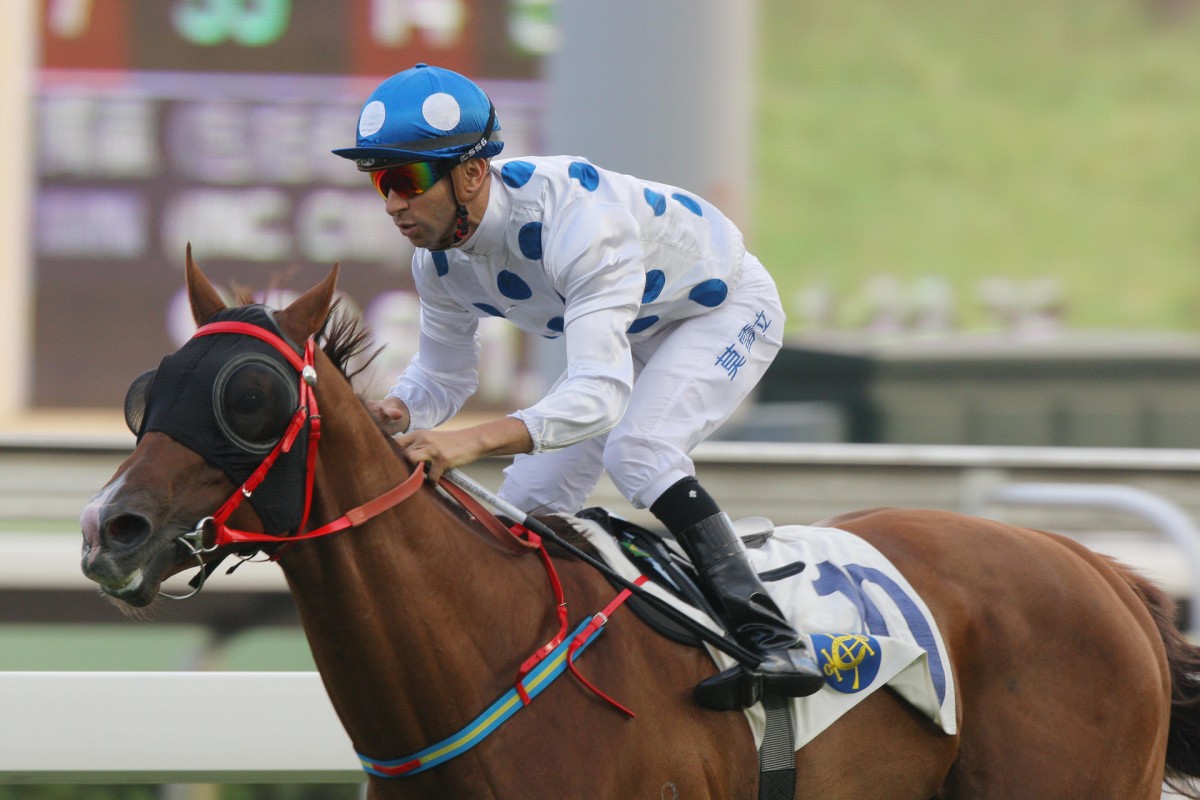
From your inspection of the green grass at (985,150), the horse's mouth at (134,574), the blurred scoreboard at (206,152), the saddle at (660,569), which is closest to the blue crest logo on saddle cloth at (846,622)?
the saddle at (660,569)

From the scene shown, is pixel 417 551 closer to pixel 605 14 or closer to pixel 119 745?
pixel 119 745

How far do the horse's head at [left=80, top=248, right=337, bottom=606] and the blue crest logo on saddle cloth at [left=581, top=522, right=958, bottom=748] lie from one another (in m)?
0.69

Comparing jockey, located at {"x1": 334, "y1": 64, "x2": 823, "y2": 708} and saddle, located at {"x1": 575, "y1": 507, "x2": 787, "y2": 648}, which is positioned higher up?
jockey, located at {"x1": 334, "y1": 64, "x2": 823, "y2": 708}

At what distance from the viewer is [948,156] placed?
25281mm

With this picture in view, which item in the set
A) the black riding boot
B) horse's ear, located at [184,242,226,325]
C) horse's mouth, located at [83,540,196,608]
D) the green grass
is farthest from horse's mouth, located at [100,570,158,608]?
the green grass

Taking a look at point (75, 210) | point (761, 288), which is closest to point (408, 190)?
point (761, 288)

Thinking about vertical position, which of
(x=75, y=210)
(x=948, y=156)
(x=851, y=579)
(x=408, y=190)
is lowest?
(x=948, y=156)

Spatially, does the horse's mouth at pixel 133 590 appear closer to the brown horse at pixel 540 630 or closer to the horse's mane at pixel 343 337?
the brown horse at pixel 540 630

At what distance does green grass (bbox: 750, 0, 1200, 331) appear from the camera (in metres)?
23.0

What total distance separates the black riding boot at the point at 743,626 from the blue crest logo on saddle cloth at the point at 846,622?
0.05m

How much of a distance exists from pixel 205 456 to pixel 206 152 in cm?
718

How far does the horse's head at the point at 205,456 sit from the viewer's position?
2.02 m

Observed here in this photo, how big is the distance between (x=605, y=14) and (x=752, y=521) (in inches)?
134

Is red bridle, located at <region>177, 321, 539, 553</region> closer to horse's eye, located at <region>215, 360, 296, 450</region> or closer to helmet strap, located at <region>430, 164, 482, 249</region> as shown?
horse's eye, located at <region>215, 360, 296, 450</region>
